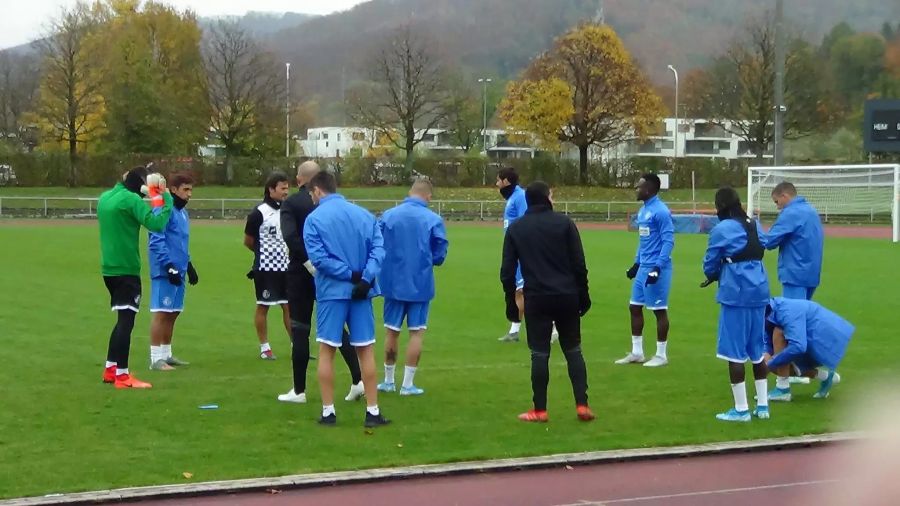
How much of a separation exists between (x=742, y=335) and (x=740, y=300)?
0.30m

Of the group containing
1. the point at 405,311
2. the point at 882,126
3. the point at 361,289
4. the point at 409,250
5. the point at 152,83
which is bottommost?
the point at 405,311

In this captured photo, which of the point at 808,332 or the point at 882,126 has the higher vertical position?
the point at 882,126

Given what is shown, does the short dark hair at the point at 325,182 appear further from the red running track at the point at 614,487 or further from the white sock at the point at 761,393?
the white sock at the point at 761,393

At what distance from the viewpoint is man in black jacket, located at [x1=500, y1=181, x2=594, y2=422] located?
885 centimetres

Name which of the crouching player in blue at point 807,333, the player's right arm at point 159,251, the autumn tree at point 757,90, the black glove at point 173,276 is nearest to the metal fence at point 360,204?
the autumn tree at point 757,90

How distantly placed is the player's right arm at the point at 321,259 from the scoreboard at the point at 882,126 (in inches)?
1019

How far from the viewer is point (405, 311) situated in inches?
402

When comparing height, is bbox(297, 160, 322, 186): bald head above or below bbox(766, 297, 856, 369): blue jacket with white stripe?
above

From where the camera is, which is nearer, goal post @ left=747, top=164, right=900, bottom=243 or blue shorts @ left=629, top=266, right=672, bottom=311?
blue shorts @ left=629, top=266, right=672, bottom=311

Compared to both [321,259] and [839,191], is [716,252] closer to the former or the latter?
[321,259]

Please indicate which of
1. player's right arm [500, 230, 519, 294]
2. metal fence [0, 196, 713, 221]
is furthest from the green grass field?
metal fence [0, 196, 713, 221]

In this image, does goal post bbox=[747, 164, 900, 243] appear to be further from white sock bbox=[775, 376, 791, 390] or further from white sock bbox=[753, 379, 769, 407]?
white sock bbox=[753, 379, 769, 407]

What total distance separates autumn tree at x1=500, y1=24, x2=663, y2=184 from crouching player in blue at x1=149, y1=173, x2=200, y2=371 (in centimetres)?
4929

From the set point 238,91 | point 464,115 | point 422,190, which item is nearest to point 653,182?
point 422,190
